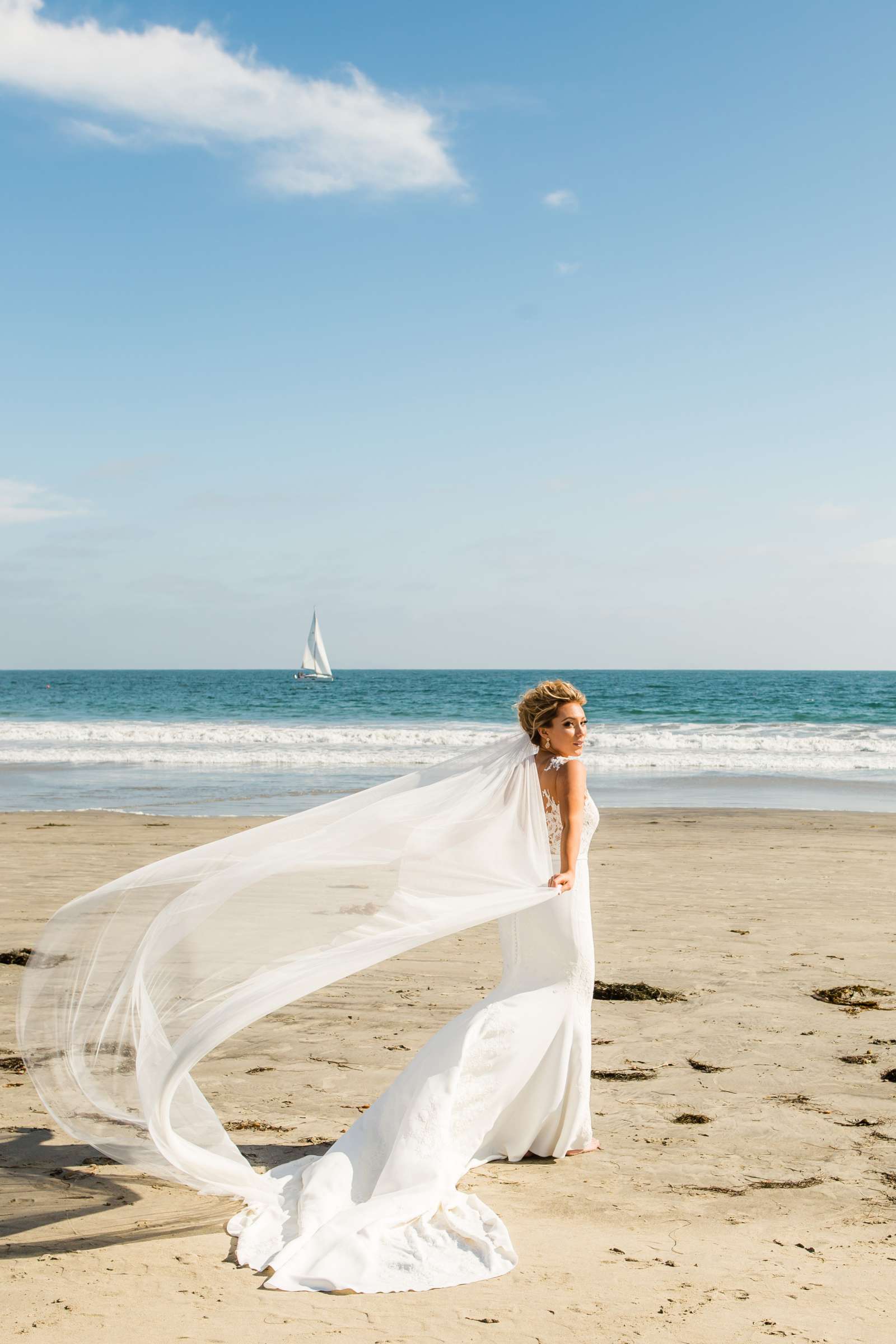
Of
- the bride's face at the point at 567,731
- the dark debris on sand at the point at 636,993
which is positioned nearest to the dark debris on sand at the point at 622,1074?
the dark debris on sand at the point at 636,993

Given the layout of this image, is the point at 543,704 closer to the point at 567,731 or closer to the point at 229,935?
the point at 567,731

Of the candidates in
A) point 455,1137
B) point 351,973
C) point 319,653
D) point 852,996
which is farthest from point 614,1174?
point 319,653

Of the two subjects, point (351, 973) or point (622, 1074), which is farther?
point (622, 1074)

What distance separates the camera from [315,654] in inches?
3132

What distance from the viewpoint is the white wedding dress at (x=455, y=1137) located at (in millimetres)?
3301

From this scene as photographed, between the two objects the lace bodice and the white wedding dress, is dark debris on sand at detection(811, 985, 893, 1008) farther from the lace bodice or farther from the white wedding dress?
the lace bodice

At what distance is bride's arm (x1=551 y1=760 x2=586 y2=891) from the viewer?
430 centimetres

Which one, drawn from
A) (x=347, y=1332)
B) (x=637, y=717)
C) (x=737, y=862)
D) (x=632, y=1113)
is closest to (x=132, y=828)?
(x=737, y=862)

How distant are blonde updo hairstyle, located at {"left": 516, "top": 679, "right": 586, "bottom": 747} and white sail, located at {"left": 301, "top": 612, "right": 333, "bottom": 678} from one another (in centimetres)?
7466

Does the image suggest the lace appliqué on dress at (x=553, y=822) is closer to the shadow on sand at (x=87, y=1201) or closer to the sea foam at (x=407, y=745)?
the shadow on sand at (x=87, y=1201)

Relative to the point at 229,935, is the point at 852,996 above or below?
below

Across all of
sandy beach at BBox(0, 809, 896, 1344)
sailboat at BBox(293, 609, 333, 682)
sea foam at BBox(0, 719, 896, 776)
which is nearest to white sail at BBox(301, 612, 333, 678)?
sailboat at BBox(293, 609, 333, 682)

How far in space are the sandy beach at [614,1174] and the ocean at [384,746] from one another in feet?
30.5

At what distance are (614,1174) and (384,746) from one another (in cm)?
2504
